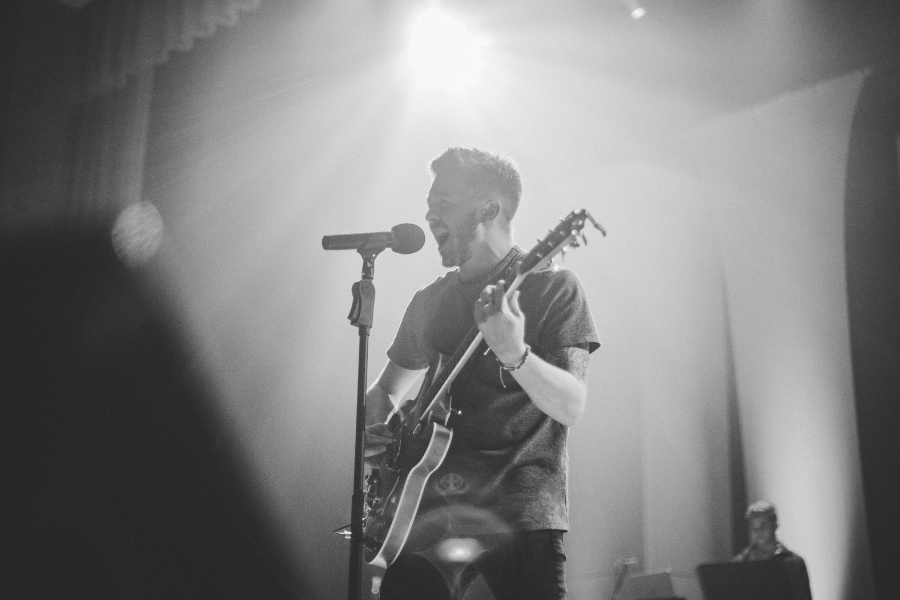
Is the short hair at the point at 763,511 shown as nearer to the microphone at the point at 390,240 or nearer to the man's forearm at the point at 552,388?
the man's forearm at the point at 552,388

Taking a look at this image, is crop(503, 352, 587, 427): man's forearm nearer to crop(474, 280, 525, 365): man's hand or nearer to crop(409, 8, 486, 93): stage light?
crop(474, 280, 525, 365): man's hand

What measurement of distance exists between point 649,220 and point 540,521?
158 inches

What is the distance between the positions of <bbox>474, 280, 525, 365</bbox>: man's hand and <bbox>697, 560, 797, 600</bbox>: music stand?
1.86 meters

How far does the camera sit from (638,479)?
487cm

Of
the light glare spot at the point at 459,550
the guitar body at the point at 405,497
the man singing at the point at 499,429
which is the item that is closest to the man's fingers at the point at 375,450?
the man singing at the point at 499,429

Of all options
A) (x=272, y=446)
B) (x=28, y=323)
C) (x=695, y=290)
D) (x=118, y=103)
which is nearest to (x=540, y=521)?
(x=272, y=446)

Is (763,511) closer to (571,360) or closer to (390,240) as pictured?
(571,360)

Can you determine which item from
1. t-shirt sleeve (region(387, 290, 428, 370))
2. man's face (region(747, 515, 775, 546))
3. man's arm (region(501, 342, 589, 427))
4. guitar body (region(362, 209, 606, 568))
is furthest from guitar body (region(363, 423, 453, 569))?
man's face (region(747, 515, 775, 546))

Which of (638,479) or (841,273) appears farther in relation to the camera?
(638,479)

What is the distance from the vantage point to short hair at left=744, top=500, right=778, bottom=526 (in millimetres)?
4320

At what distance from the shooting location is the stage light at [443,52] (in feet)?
12.8

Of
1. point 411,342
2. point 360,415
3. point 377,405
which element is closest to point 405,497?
point 360,415

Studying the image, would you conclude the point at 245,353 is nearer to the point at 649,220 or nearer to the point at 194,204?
the point at 194,204

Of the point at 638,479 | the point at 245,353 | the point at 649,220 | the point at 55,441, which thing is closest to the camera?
the point at 55,441
